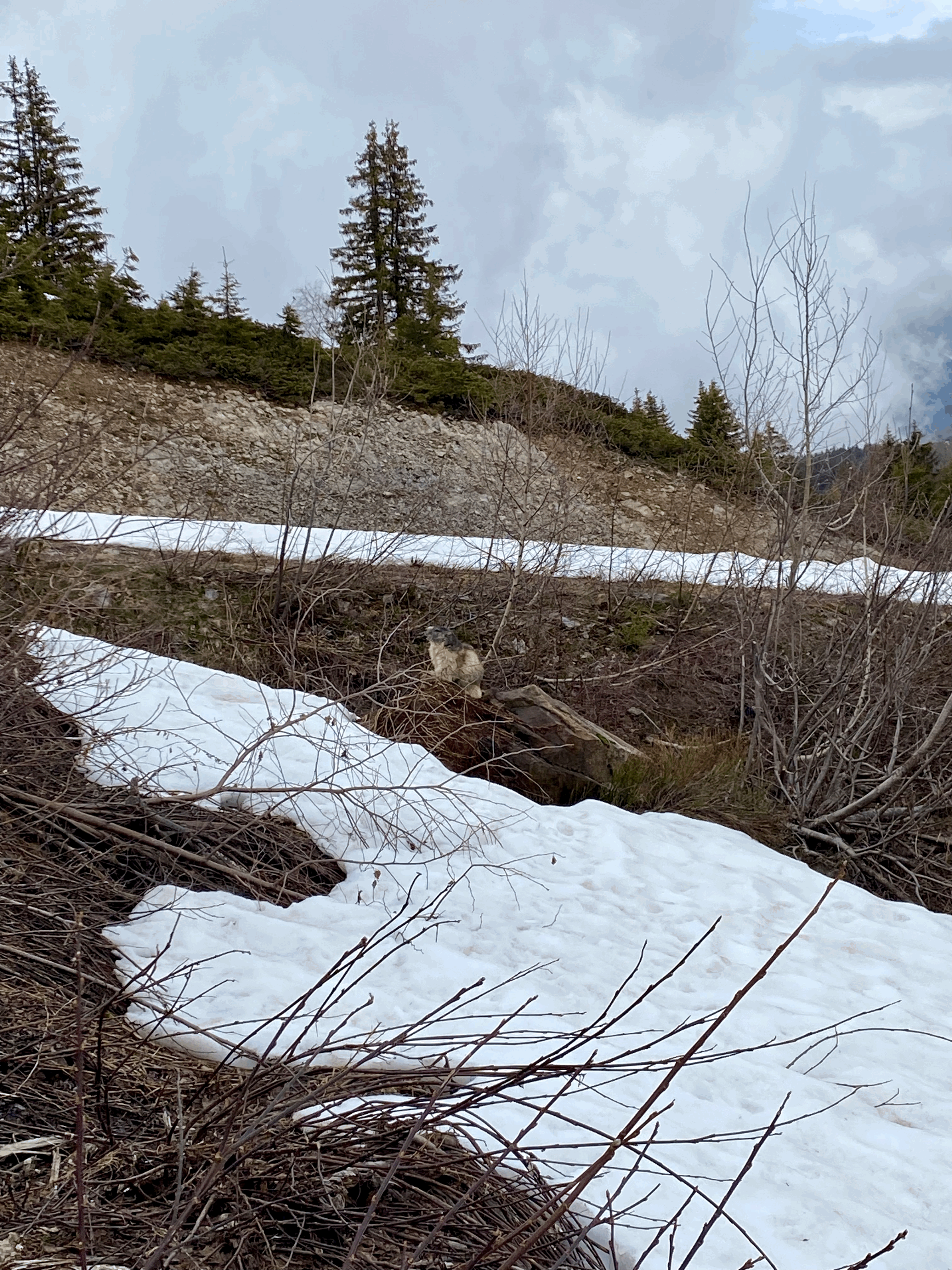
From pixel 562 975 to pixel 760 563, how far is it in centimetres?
1098

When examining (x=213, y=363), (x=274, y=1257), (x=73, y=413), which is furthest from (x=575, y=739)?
(x=213, y=363)

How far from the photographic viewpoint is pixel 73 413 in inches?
610

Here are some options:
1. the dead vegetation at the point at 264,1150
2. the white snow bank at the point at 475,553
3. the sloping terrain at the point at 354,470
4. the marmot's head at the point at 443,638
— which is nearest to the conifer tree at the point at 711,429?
the sloping terrain at the point at 354,470

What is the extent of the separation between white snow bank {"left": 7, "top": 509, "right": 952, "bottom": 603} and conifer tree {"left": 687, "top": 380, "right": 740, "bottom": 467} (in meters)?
7.12

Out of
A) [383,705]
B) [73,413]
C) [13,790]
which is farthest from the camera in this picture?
[73,413]

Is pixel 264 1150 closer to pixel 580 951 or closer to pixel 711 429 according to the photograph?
pixel 580 951

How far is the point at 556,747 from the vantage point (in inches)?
242

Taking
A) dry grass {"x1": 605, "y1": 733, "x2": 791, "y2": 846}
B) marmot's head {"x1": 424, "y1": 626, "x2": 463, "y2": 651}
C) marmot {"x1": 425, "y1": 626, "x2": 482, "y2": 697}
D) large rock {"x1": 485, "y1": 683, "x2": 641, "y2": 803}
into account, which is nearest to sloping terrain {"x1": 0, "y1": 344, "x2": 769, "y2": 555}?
marmot's head {"x1": 424, "y1": 626, "x2": 463, "y2": 651}

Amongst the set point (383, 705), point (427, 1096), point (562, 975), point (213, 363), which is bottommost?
point (562, 975)

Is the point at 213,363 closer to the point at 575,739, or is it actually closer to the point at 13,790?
the point at 575,739

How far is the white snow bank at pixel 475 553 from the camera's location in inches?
355

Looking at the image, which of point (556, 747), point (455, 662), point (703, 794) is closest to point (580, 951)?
point (556, 747)

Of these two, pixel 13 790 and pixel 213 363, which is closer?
pixel 13 790

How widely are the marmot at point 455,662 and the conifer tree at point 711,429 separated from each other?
13.4 meters
